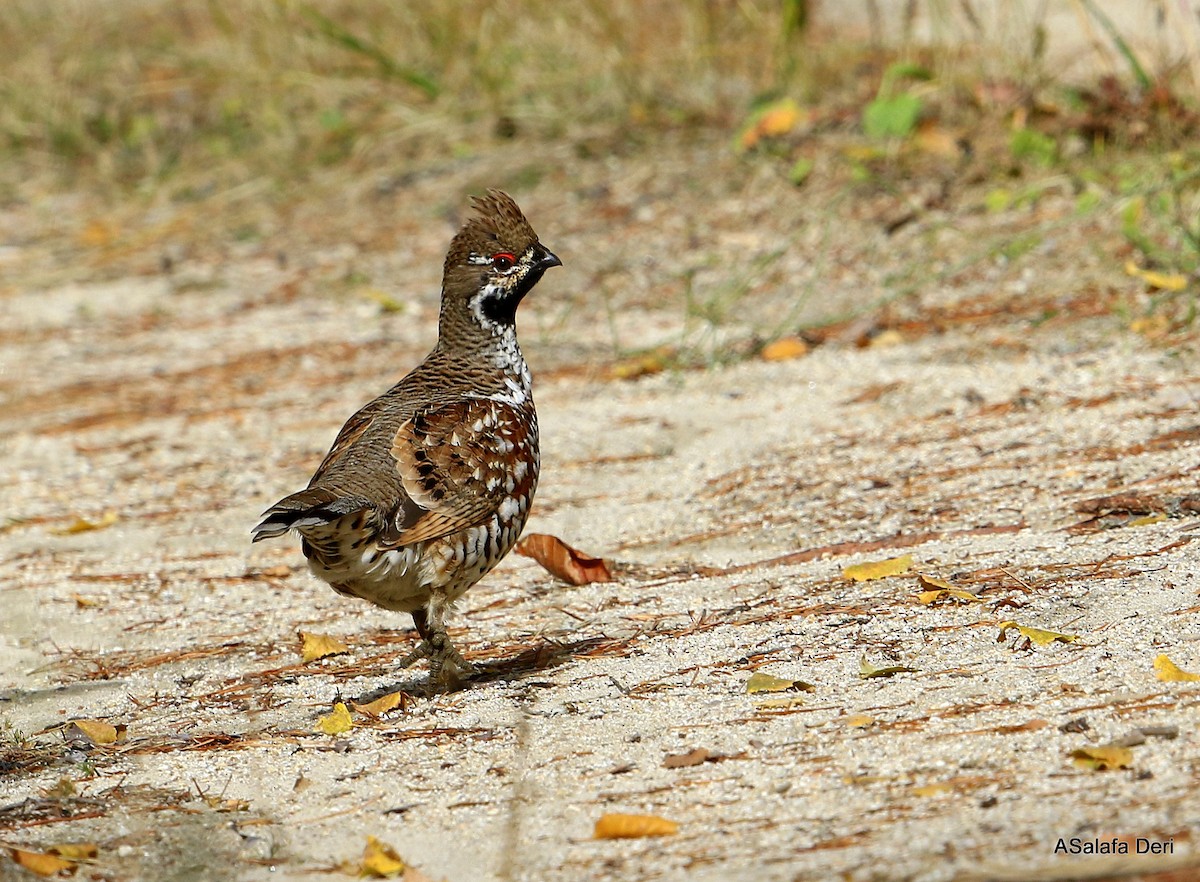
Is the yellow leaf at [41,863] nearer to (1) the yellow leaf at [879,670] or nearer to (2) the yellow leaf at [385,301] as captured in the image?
(1) the yellow leaf at [879,670]

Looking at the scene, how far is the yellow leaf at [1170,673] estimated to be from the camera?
3615 millimetres

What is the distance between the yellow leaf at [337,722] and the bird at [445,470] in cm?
40

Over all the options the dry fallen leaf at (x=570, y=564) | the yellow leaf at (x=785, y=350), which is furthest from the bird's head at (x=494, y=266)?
the yellow leaf at (x=785, y=350)

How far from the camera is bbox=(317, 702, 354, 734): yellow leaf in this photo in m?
4.18

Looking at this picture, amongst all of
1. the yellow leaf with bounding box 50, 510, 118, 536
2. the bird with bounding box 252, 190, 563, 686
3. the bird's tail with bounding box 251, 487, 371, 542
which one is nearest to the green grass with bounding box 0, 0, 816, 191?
the yellow leaf with bounding box 50, 510, 118, 536

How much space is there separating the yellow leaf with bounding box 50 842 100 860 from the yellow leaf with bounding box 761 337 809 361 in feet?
16.0

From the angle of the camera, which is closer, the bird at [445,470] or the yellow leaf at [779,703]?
the yellow leaf at [779,703]

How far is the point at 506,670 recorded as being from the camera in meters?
4.67

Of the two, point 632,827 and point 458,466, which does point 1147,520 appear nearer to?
point 458,466

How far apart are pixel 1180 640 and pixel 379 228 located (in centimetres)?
754

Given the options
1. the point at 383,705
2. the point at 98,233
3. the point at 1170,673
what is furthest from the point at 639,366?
the point at 98,233

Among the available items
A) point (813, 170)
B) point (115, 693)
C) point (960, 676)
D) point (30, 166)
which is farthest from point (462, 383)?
point (30, 166)

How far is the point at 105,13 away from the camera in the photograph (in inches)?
540

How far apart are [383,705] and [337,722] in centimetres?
18
